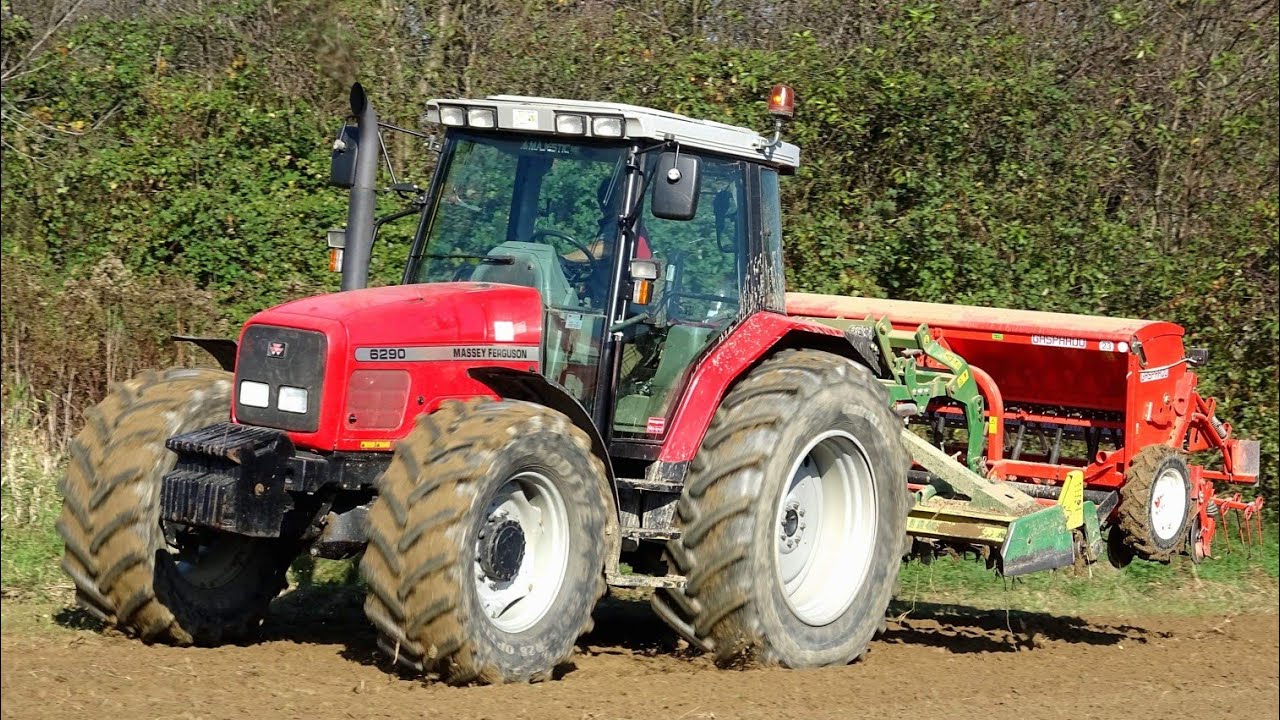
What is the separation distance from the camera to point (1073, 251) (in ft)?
37.7

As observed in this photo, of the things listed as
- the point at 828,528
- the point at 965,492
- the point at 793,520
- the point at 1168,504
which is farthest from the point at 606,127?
the point at 1168,504

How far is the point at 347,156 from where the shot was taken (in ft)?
20.9

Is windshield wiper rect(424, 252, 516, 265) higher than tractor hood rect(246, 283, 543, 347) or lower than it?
higher

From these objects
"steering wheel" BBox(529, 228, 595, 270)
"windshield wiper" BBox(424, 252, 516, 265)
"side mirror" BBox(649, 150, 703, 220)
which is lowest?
"windshield wiper" BBox(424, 252, 516, 265)

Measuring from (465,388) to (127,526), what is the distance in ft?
4.43

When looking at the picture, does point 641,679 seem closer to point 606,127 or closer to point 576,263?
point 576,263

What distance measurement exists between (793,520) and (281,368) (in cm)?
238

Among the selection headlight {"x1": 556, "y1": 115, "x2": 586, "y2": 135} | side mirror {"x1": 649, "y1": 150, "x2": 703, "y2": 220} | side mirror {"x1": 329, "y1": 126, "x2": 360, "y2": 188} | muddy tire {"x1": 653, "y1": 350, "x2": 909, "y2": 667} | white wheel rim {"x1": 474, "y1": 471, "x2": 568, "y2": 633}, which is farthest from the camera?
side mirror {"x1": 329, "y1": 126, "x2": 360, "y2": 188}

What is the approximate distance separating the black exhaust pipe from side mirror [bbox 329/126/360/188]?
18 mm

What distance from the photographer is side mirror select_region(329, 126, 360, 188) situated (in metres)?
6.37

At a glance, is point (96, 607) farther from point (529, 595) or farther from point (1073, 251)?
point (1073, 251)

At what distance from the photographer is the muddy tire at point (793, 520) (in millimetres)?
6020

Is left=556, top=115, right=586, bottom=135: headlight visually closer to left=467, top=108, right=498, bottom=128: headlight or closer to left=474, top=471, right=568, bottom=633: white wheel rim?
left=467, top=108, right=498, bottom=128: headlight

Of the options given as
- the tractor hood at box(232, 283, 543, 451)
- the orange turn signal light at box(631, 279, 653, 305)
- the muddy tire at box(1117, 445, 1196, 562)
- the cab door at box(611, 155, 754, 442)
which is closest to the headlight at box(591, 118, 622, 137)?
the cab door at box(611, 155, 754, 442)
